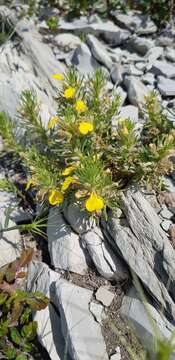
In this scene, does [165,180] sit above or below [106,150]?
below

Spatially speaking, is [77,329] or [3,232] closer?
[77,329]

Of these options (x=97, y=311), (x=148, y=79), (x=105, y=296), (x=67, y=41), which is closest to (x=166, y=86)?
(x=148, y=79)

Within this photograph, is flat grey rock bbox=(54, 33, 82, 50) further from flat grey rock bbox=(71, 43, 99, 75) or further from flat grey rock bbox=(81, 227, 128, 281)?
flat grey rock bbox=(81, 227, 128, 281)

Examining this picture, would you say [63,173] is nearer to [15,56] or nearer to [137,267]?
[137,267]

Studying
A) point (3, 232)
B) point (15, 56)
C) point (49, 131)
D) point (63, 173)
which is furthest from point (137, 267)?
point (15, 56)

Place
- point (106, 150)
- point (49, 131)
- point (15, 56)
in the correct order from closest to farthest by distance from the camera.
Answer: point (106, 150)
point (49, 131)
point (15, 56)

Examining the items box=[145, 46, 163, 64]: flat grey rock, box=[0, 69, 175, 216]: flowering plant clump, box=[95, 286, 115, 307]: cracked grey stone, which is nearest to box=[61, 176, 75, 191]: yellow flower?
box=[0, 69, 175, 216]: flowering plant clump

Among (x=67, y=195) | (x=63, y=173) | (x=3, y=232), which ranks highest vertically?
(x=63, y=173)

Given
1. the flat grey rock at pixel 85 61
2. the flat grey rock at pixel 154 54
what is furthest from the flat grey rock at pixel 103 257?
the flat grey rock at pixel 154 54
